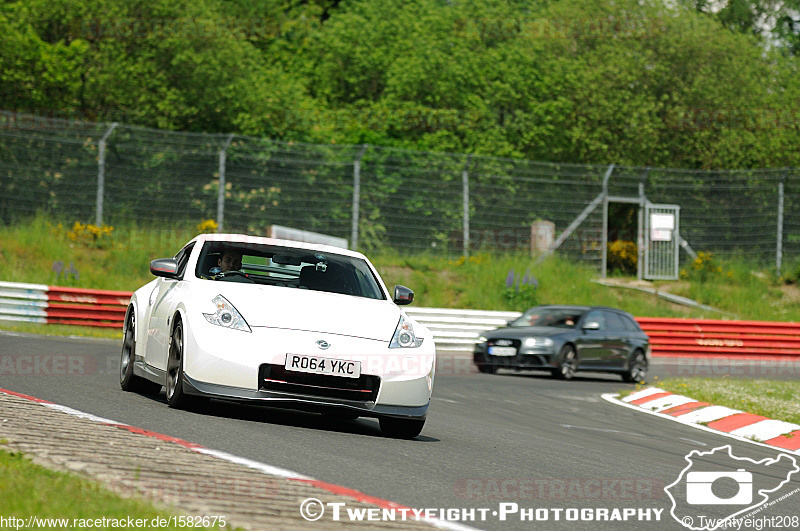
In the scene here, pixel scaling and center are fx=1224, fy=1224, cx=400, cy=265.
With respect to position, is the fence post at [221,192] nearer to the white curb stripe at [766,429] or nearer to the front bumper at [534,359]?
the front bumper at [534,359]

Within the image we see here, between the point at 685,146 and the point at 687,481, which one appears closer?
the point at 687,481

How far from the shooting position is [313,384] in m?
8.94

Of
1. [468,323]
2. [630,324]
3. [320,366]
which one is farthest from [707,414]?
[468,323]

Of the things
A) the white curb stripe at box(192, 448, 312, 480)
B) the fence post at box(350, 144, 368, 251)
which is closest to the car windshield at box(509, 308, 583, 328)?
the fence post at box(350, 144, 368, 251)

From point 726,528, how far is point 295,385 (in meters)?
3.56

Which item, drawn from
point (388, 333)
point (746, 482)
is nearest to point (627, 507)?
point (746, 482)

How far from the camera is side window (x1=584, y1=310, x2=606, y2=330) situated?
22234 millimetres

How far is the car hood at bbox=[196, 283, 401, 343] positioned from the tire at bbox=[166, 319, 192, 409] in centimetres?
42

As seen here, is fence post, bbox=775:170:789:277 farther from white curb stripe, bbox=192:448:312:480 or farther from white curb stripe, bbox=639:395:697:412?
white curb stripe, bbox=192:448:312:480

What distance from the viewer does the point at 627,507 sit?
6828mm

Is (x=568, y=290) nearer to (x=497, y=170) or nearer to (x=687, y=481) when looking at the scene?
(x=497, y=170)

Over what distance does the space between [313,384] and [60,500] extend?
368 centimetres

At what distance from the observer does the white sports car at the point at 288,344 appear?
8.91 meters

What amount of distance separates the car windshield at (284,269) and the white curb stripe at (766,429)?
4778mm
